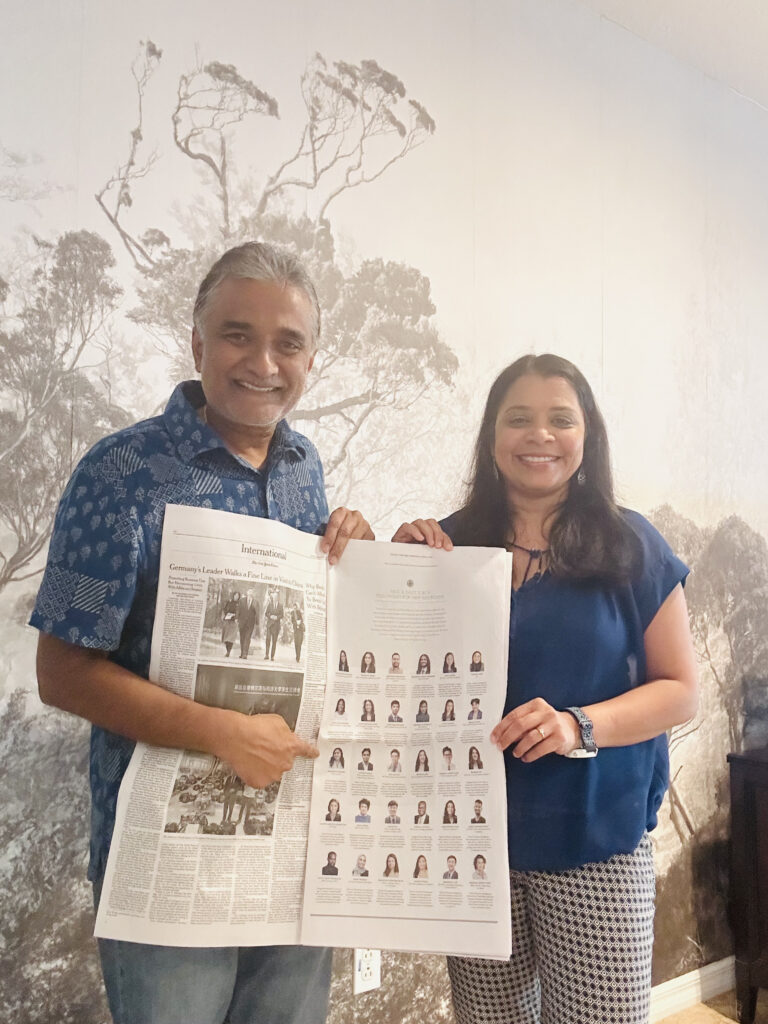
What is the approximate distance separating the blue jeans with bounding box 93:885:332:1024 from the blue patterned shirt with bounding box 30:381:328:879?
12cm

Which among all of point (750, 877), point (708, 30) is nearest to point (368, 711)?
point (750, 877)

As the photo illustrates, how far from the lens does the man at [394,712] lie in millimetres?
1155

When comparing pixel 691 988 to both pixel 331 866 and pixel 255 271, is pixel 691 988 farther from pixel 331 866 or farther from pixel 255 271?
pixel 255 271

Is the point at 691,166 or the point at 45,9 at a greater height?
the point at 691,166

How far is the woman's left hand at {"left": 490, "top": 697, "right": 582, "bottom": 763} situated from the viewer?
114 cm

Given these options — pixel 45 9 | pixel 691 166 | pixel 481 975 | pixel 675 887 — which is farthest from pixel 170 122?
pixel 675 887

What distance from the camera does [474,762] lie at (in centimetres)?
115

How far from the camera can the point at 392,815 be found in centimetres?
113

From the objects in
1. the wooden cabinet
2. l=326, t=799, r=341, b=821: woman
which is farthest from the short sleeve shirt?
the wooden cabinet

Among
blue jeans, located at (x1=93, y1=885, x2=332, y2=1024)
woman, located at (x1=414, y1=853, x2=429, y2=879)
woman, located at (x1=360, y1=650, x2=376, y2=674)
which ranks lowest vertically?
blue jeans, located at (x1=93, y1=885, x2=332, y2=1024)

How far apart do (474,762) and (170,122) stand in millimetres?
1305

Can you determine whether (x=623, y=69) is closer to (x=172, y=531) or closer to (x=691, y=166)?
(x=691, y=166)

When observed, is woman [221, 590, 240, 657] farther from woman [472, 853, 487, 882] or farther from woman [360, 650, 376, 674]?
woman [472, 853, 487, 882]

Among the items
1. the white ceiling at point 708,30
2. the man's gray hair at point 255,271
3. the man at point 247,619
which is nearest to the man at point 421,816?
the man at point 247,619
